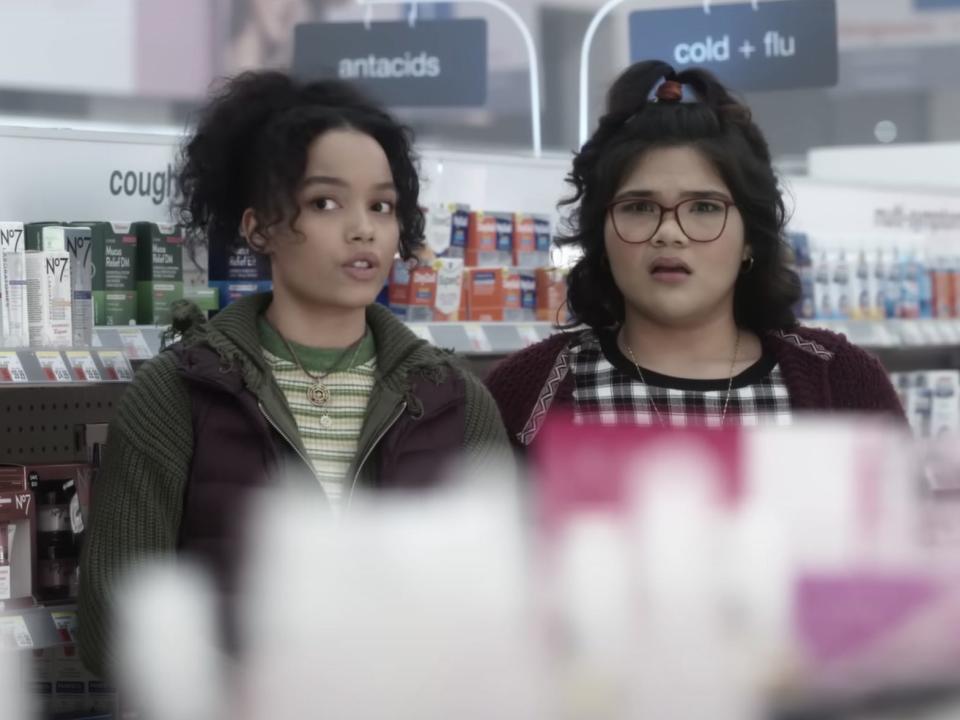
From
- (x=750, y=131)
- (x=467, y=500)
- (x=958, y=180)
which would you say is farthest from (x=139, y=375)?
(x=958, y=180)

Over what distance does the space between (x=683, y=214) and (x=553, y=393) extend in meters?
0.34

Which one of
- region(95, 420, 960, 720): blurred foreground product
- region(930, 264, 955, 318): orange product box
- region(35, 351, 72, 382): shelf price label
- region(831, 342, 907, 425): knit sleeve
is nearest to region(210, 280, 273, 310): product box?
region(35, 351, 72, 382): shelf price label

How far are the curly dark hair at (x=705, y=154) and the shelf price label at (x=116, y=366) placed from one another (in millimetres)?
798

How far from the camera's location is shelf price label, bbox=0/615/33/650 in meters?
2.53

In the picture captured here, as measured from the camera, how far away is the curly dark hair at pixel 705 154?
7.48ft

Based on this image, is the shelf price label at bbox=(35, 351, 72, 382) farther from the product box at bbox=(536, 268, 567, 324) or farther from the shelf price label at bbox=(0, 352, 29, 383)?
the product box at bbox=(536, 268, 567, 324)

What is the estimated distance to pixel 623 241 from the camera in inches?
88.0

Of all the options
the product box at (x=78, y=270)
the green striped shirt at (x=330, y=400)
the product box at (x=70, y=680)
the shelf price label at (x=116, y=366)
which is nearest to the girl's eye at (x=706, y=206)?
the green striped shirt at (x=330, y=400)

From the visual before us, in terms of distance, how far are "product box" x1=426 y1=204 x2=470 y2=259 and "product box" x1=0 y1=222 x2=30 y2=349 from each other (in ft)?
3.52

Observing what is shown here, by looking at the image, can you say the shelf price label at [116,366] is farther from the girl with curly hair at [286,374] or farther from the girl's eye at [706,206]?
the girl's eye at [706,206]

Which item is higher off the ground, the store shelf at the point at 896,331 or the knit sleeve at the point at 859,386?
the store shelf at the point at 896,331

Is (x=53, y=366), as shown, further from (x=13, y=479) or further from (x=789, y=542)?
(x=789, y=542)

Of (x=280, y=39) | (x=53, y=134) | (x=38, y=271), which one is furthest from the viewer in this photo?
(x=280, y=39)

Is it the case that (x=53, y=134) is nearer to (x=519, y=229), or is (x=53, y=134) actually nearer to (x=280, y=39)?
(x=519, y=229)
